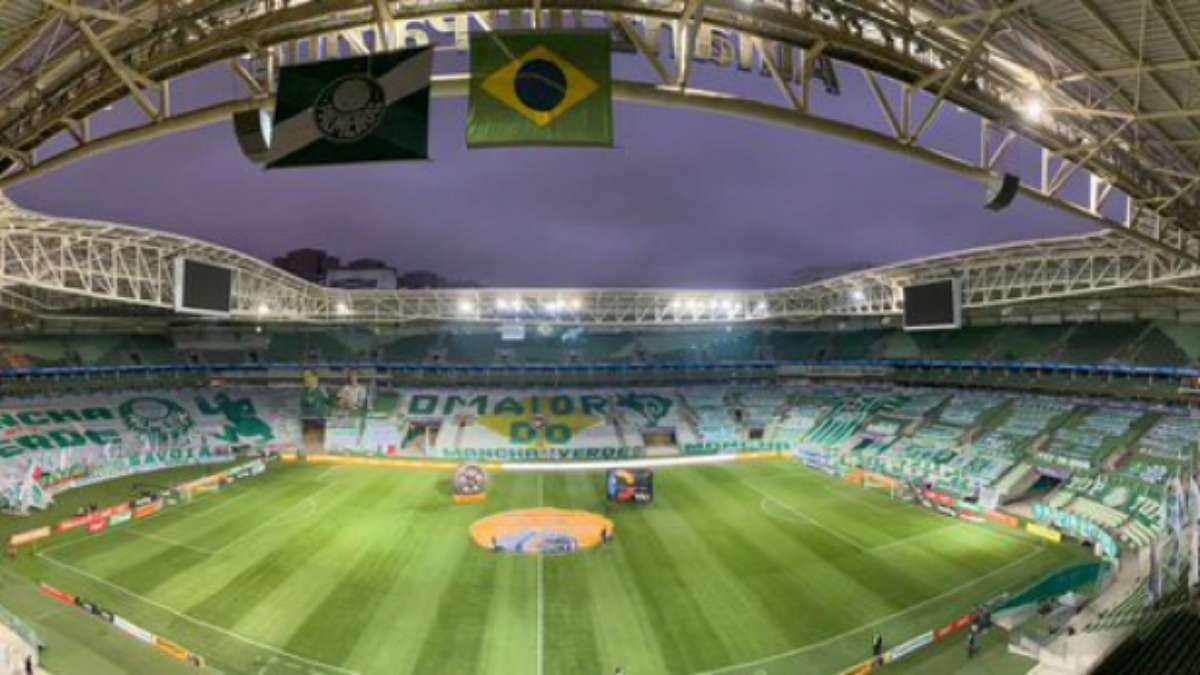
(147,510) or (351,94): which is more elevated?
(351,94)

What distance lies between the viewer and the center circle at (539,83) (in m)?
8.51

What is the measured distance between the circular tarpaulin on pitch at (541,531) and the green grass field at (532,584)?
→ 2.72 feet

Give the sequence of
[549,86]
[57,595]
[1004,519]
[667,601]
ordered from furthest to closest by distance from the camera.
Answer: [1004,519] → [667,601] → [57,595] → [549,86]

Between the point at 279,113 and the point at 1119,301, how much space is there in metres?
48.2

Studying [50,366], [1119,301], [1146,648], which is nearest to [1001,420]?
[1119,301]

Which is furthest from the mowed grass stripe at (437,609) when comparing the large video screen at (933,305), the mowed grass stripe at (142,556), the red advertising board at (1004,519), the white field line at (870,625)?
the large video screen at (933,305)

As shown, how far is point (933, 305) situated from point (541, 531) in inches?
883

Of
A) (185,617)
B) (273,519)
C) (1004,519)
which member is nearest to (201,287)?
(273,519)

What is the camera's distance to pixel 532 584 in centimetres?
2252

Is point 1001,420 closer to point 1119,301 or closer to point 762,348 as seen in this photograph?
point 1119,301

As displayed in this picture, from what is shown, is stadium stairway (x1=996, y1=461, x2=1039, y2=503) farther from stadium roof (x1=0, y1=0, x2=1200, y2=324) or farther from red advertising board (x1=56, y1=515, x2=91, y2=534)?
red advertising board (x1=56, y1=515, x2=91, y2=534)

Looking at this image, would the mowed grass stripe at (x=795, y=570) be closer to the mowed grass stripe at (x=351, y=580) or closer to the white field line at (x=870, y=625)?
the white field line at (x=870, y=625)

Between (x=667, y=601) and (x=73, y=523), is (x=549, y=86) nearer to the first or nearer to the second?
(x=667, y=601)

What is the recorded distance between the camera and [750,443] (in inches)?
1912
